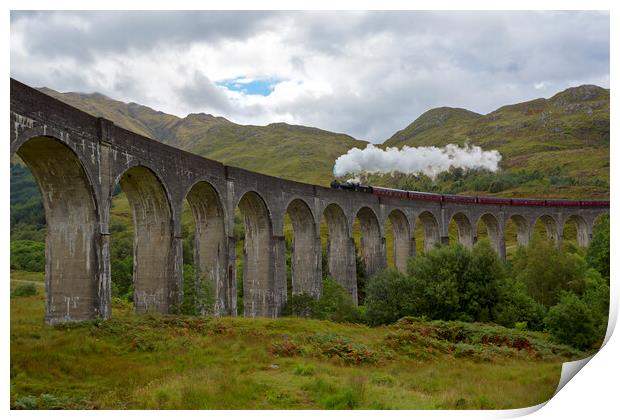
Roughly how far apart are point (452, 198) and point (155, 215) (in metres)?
35.0

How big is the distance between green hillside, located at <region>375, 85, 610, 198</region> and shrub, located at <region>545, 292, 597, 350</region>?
50030 millimetres

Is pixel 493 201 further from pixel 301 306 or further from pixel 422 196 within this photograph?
pixel 301 306

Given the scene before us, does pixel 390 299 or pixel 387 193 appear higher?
pixel 387 193

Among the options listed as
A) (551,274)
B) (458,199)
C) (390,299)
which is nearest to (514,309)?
(390,299)

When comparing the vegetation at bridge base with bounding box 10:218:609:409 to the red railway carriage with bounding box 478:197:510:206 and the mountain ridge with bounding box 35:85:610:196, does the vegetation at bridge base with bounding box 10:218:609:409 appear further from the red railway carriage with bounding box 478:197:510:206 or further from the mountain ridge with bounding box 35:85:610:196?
the mountain ridge with bounding box 35:85:610:196

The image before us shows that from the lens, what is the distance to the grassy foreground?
44.9 feet

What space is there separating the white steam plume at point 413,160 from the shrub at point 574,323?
67.5 m

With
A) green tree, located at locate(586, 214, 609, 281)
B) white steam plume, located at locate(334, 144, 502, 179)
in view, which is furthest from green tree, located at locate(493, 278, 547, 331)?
white steam plume, located at locate(334, 144, 502, 179)

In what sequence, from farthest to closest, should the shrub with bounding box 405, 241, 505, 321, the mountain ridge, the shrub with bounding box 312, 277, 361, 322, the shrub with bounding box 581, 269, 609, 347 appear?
1. the mountain ridge
2. the shrub with bounding box 312, 277, 361, 322
3. the shrub with bounding box 405, 241, 505, 321
4. the shrub with bounding box 581, 269, 609, 347

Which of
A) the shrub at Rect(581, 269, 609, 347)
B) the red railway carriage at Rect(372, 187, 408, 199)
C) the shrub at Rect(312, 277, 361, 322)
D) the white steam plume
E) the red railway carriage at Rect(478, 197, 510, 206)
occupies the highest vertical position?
the white steam plume

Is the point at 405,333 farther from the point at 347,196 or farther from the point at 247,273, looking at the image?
the point at 347,196

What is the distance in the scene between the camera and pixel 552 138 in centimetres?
12738

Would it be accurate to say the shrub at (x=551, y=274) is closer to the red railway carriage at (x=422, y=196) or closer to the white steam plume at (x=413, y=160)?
the red railway carriage at (x=422, y=196)
